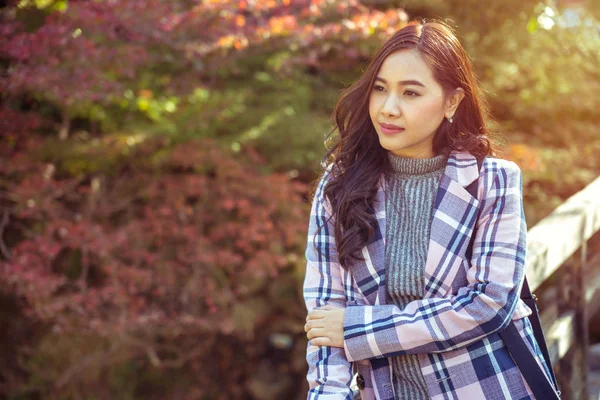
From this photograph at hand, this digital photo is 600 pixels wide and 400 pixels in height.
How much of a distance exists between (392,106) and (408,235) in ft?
1.04

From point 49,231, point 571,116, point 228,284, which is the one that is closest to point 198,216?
point 228,284

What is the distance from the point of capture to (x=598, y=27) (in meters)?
4.73

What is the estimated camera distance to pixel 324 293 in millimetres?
1600

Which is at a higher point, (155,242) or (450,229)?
(450,229)

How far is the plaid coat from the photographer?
1.46 metres

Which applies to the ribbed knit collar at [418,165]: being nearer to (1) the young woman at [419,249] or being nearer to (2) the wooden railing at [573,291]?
(1) the young woman at [419,249]

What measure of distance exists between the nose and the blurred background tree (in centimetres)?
223

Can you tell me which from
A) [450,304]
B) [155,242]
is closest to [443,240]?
[450,304]

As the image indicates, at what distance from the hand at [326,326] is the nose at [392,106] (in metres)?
0.49

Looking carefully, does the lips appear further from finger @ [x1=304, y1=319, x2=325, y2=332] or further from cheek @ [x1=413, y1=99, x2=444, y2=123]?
finger @ [x1=304, y1=319, x2=325, y2=332]

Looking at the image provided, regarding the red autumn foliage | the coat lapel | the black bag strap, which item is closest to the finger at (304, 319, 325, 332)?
the coat lapel

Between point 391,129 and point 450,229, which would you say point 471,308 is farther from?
point 391,129

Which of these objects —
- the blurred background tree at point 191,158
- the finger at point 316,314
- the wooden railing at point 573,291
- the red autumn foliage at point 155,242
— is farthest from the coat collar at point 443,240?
the red autumn foliage at point 155,242

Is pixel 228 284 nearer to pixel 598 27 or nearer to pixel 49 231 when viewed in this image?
pixel 49 231
